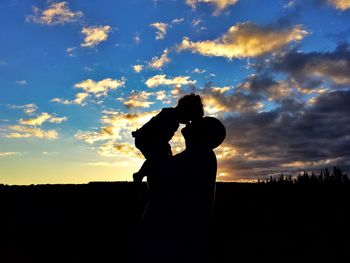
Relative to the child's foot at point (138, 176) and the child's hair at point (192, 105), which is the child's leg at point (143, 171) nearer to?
the child's foot at point (138, 176)

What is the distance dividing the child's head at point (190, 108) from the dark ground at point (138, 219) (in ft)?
14.8

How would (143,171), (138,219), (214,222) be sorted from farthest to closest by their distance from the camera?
1. (214,222)
2. (138,219)
3. (143,171)

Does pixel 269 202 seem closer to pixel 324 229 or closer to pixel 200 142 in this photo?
pixel 324 229

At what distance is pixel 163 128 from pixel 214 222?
4803 millimetres

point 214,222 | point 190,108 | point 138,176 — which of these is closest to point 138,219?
point 214,222

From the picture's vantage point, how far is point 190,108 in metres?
3.16

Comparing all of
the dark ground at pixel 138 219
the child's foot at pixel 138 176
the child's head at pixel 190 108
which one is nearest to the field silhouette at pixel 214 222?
the dark ground at pixel 138 219

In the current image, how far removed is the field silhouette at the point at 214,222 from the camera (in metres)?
6.84

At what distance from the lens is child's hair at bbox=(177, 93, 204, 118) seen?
316cm

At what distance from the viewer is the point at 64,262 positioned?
6.83 metres

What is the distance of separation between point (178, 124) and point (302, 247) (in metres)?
5.43

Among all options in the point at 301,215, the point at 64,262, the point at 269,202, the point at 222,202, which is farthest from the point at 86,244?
the point at 301,215

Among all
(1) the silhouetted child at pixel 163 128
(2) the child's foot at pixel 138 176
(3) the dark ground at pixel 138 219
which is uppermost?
(1) the silhouetted child at pixel 163 128

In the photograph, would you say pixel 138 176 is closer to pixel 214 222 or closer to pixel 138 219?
pixel 138 219
